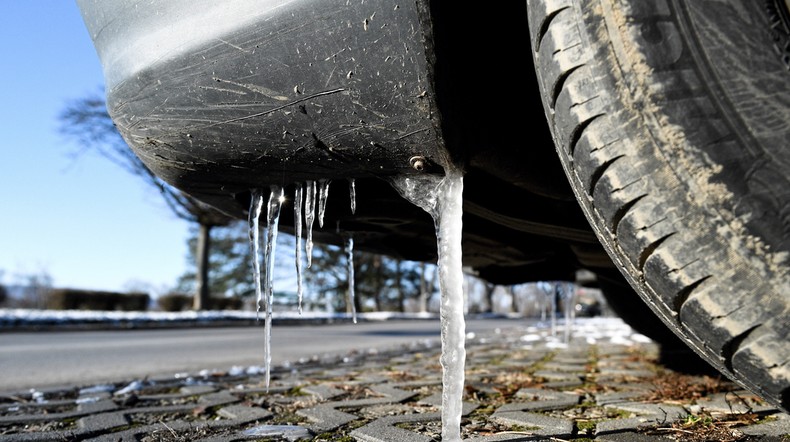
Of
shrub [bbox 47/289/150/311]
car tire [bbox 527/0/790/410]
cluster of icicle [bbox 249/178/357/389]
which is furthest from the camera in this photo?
shrub [bbox 47/289/150/311]

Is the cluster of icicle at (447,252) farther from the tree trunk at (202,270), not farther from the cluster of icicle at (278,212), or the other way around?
A: the tree trunk at (202,270)

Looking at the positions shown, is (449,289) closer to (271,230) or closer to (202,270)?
(271,230)

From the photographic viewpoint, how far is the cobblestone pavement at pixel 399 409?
152 centimetres

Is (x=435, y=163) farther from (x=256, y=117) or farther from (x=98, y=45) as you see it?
(x=98, y=45)

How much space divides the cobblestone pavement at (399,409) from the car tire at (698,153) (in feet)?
2.45

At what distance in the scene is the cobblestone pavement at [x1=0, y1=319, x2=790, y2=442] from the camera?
Result: 1.52m

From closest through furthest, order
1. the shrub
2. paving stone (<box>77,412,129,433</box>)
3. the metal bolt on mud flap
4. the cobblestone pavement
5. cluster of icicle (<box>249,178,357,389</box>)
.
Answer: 1. the metal bolt on mud flap
2. cluster of icicle (<box>249,178,357,389</box>)
3. the cobblestone pavement
4. paving stone (<box>77,412,129,433</box>)
5. the shrub

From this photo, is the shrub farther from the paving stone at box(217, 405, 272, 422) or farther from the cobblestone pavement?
the paving stone at box(217, 405, 272, 422)

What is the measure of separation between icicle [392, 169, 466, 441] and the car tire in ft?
1.37

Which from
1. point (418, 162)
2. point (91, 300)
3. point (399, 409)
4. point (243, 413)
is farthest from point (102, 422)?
point (91, 300)

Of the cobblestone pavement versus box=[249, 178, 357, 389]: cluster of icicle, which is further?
the cobblestone pavement

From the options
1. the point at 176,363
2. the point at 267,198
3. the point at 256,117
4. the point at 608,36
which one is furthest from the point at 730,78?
the point at 176,363

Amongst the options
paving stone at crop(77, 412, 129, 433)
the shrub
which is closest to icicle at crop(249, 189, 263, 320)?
paving stone at crop(77, 412, 129, 433)

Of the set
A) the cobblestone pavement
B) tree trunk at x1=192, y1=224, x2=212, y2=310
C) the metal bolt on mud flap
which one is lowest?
the cobblestone pavement
